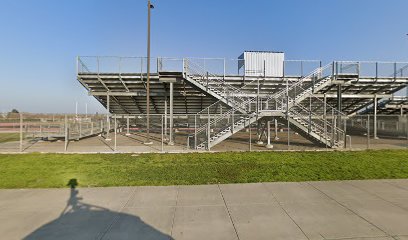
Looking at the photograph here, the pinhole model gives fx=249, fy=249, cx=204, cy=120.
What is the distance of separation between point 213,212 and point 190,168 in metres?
4.17

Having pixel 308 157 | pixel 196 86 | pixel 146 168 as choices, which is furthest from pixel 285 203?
pixel 196 86

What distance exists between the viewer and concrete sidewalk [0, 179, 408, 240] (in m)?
4.79

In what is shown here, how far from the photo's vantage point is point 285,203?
635cm

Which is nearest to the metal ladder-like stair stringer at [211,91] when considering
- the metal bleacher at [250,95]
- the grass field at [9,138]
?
the metal bleacher at [250,95]

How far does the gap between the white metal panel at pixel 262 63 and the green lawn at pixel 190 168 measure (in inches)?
432

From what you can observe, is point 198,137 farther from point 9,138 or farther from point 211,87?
point 9,138

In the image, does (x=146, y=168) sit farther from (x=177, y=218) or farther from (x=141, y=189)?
(x=177, y=218)

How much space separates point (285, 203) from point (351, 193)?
7.53 feet

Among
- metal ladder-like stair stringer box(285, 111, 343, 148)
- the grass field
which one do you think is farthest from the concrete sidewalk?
the grass field

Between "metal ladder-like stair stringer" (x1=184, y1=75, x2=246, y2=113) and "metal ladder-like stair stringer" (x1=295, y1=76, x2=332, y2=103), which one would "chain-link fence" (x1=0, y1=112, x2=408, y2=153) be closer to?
"metal ladder-like stair stringer" (x1=184, y1=75, x2=246, y2=113)

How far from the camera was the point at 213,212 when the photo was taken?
5770 millimetres

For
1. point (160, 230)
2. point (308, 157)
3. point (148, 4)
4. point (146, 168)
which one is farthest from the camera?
point (148, 4)

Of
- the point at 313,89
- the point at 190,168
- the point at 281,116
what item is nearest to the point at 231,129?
the point at 281,116

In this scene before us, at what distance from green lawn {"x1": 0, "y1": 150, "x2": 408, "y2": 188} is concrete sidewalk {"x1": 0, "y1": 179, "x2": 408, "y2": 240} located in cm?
78
